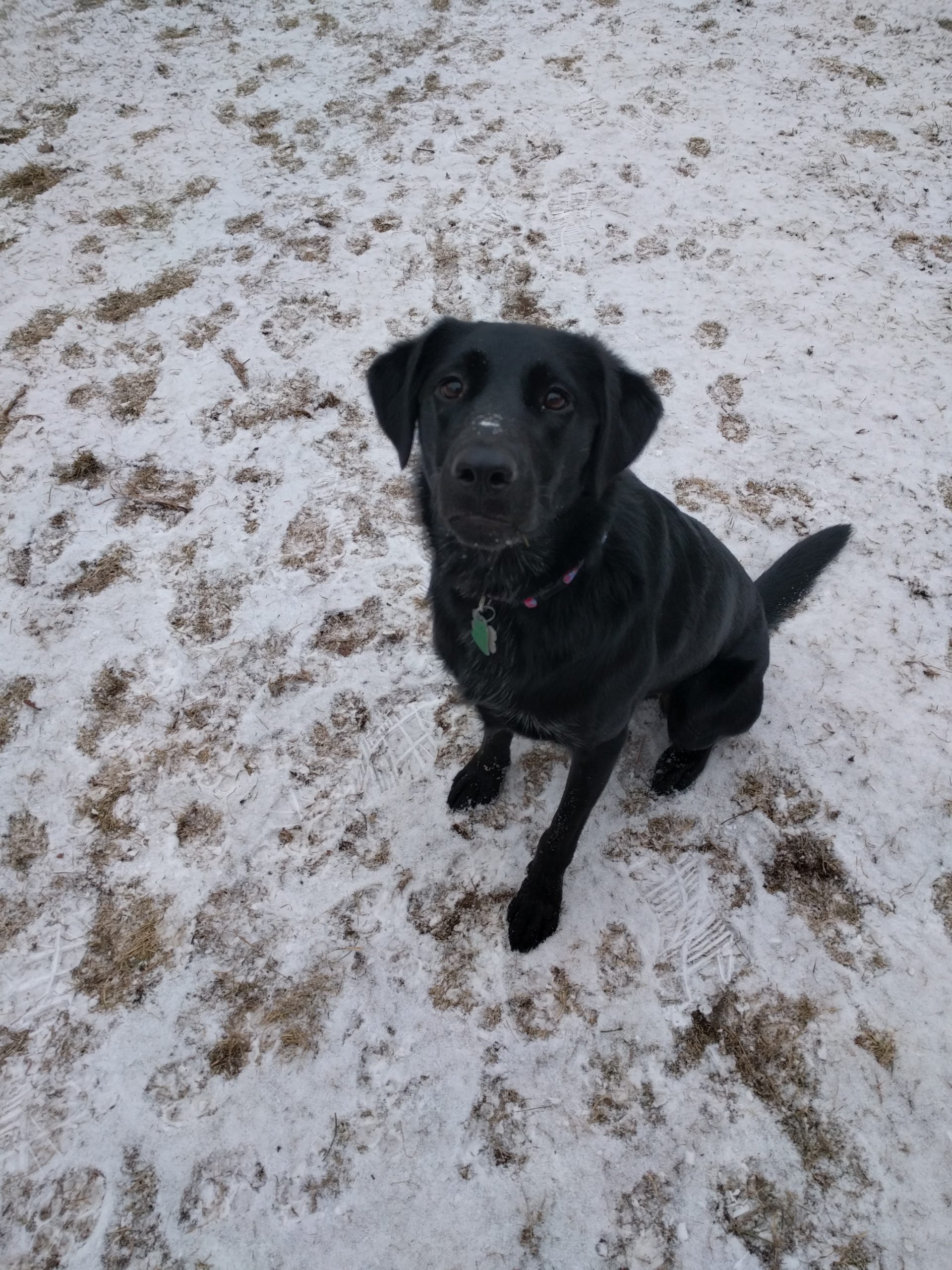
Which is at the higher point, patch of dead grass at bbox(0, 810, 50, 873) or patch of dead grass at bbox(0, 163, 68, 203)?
patch of dead grass at bbox(0, 163, 68, 203)

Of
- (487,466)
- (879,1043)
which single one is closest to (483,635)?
(487,466)

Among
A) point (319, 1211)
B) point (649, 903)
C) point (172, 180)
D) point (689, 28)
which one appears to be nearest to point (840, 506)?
point (649, 903)

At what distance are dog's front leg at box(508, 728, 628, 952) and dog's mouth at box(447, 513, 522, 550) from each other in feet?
2.68

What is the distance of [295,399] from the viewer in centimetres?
401

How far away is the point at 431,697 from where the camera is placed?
3104 millimetres

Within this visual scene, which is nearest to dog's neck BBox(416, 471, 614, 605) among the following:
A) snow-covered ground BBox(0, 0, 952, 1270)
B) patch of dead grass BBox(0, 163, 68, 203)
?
snow-covered ground BBox(0, 0, 952, 1270)

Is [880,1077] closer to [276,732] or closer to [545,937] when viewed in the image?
[545,937]

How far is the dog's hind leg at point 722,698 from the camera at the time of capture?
8.59 ft

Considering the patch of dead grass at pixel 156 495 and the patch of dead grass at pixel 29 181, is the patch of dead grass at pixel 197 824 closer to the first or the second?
the patch of dead grass at pixel 156 495

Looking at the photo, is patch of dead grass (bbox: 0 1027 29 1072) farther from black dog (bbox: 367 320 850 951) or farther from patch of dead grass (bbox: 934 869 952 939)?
patch of dead grass (bbox: 934 869 952 939)

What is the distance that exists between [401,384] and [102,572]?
2.17m

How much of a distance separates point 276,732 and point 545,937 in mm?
1433

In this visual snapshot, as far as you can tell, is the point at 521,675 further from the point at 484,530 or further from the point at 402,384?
the point at 402,384

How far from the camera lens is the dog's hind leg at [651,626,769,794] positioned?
262 centimetres
